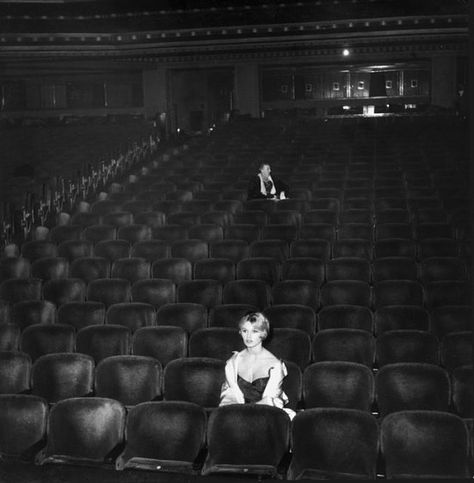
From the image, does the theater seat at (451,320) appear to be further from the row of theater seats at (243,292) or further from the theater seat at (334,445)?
the theater seat at (334,445)

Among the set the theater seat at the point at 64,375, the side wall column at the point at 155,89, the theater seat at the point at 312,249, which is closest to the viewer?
the theater seat at the point at 64,375

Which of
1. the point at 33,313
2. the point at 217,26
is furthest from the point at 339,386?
the point at 217,26

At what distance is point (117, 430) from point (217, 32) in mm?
9543

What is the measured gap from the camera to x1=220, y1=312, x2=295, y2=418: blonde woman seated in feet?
9.64

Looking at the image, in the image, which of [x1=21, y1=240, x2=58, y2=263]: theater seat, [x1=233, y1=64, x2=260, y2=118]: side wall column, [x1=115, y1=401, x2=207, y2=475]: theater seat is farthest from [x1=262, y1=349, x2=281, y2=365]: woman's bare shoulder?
[x1=233, y1=64, x2=260, y2=118]: side wall column

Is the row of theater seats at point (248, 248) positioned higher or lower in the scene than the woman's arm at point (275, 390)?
higher

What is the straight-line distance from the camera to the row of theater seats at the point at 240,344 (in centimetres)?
342

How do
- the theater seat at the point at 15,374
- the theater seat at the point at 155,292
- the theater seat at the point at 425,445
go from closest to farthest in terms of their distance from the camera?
the theater seat at the point at 425,445
the theater seat at the point at 15,374
the theater seat at the point at 155,292

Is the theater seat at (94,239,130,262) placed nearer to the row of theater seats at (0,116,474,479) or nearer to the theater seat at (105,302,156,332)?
the row of theater seats at (0,116,474,479)

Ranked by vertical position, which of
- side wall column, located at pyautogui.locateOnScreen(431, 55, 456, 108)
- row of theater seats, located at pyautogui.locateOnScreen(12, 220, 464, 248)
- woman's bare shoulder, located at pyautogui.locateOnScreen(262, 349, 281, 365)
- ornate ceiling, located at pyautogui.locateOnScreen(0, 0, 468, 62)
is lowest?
woman's bare shoulder, located at pyautogui.locateOnScreen(262, 349, 281, 365)

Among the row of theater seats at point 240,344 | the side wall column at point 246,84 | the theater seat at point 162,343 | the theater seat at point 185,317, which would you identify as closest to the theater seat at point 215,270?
the theater seat at point 185,317

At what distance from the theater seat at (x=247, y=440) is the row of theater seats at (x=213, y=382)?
434mm

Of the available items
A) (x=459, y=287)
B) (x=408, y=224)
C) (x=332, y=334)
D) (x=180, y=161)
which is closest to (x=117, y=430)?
(x=332, y=334)

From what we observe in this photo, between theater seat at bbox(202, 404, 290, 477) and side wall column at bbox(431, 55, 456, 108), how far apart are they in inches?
464
